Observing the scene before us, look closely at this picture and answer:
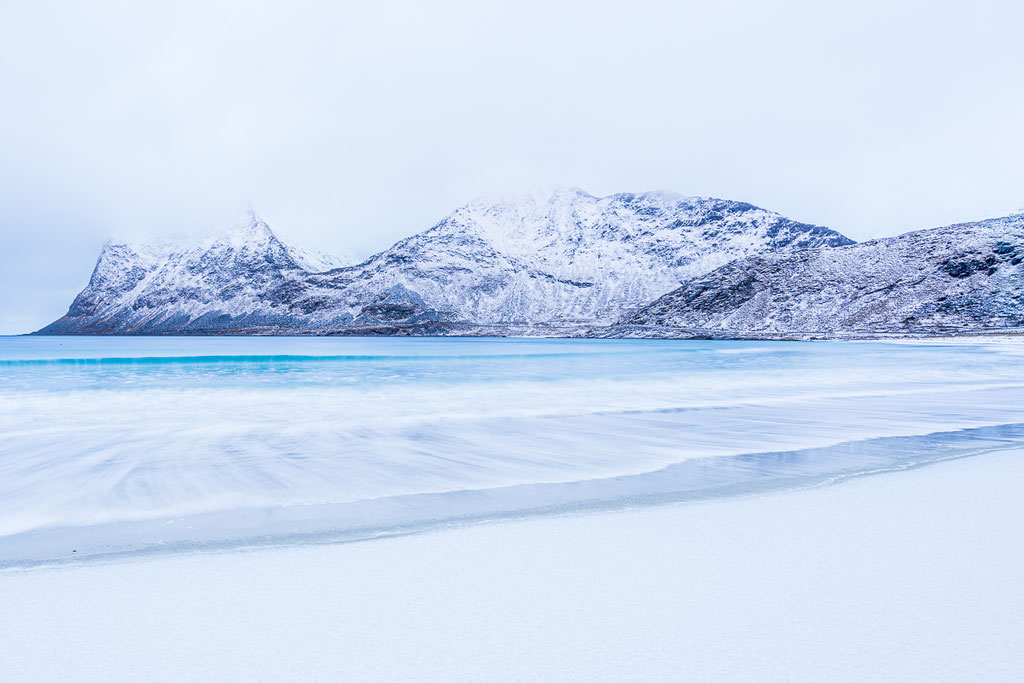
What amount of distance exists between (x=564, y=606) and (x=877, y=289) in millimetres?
162402

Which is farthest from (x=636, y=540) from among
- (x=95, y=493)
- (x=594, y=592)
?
(x=95, y=493)

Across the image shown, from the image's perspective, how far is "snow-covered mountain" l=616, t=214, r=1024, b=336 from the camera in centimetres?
12656

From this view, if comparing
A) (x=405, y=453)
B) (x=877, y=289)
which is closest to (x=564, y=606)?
(x=405, y=453)

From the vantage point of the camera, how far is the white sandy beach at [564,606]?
353 cm

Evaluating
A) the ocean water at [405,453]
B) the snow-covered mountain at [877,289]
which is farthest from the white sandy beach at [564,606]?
the snow-covered mountain at [877,289]

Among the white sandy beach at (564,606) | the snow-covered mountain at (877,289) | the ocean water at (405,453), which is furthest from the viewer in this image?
the snow-covered mountain at (877,289)

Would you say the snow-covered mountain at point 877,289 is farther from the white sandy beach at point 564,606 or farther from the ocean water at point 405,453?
the white sandy beach at point 564,606

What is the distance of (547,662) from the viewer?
11.6 feet

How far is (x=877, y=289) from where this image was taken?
472 feet

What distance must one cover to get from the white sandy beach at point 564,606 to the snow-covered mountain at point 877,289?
137039 mm

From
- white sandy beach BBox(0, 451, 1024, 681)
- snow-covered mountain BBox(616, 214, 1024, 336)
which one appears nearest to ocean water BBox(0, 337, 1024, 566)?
white sandy beach BBox(0, 451, 1024, 681)

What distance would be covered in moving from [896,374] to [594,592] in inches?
1262

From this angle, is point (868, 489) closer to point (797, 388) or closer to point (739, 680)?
point (739, 680)

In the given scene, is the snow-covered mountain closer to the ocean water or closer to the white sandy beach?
the ocean water
